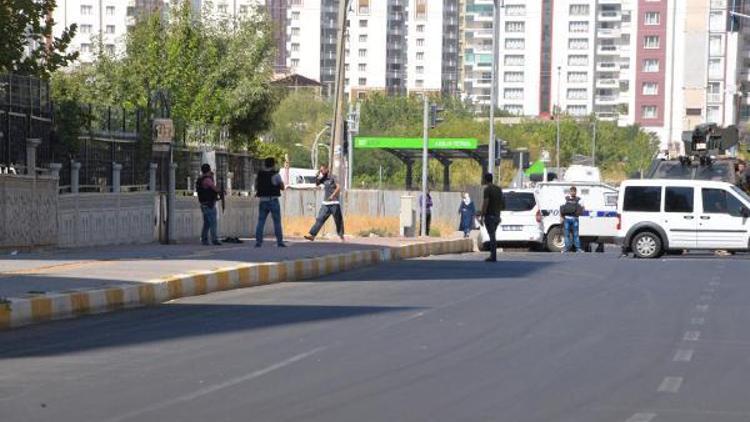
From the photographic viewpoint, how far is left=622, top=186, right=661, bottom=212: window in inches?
1465

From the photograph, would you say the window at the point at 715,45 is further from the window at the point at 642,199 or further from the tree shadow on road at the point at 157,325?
the tree shadow on road at the point at 157,325

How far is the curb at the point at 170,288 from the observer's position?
16.8m

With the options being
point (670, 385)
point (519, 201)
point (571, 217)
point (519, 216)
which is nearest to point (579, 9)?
point (519, 201)

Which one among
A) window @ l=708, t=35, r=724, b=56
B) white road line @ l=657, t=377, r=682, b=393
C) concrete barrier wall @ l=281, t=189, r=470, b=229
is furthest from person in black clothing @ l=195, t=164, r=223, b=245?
window @ l=708, t=35, r=724, b=56

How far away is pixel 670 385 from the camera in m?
11.7

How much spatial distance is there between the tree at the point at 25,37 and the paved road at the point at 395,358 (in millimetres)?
10806

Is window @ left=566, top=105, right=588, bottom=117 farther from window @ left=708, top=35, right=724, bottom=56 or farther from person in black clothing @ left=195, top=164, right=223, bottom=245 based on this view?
person in black clothing @ left=195, top=164, right=223, bottom=245

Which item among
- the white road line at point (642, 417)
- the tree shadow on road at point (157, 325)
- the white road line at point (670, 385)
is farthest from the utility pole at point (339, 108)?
the white road line at point (642, 417)

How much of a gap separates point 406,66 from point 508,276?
167m

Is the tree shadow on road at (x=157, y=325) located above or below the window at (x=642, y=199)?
below

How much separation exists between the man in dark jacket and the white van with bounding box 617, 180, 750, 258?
198 inches

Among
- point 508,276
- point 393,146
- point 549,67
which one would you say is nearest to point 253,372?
point 508,276

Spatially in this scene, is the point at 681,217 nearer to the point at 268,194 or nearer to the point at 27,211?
the point at 268,194

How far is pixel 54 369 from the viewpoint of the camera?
12328mm
